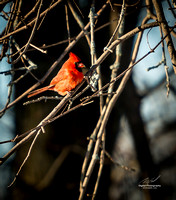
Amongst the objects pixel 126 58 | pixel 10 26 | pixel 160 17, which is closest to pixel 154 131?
pixel 126 58

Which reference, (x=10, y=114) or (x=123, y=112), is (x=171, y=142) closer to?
(x=123, y=112)

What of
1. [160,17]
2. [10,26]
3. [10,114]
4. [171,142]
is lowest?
[171,142]

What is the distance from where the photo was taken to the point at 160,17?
Result: 1.68 m

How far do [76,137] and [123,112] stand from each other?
0.95 metres

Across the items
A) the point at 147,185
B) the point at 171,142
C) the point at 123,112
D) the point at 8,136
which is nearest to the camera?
the point at 147,185

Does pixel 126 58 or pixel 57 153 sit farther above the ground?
pixel 126 58

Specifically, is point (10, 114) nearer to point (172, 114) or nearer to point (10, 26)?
point (10, 26)

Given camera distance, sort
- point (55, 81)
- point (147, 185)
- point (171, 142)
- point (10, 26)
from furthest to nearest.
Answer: point (171, 142) < point (55, 81) < point (147, 185) < point (10, 26)

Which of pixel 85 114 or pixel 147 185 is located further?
pixel 85 114

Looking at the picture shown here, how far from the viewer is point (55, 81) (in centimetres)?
258

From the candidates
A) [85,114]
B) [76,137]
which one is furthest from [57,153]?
[85,114]

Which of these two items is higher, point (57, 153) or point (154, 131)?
point (57, 153)

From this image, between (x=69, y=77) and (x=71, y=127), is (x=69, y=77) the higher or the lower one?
the higher one

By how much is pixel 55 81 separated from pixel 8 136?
1.25 meters
